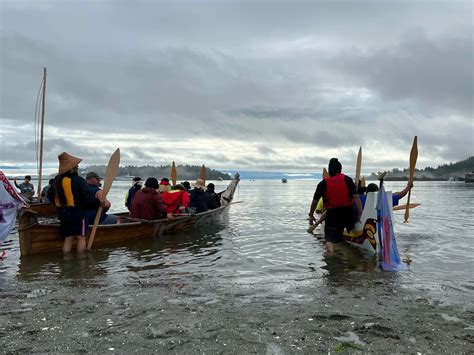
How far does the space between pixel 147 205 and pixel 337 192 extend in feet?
18.8

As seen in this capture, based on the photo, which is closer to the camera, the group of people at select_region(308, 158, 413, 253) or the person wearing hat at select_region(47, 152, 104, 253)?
the person wearing hat at select_region(47, 152, 104, 253)

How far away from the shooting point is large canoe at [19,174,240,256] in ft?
26.1

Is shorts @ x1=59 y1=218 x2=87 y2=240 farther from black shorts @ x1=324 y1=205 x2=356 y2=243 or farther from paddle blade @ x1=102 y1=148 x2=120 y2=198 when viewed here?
black shorts @ x1=324 y1=205 x2=356 y2=243

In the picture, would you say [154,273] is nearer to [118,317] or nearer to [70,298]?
[70,298]

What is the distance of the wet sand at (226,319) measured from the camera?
3568 mm

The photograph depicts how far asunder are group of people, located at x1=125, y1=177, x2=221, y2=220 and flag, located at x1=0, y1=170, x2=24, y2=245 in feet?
12.6

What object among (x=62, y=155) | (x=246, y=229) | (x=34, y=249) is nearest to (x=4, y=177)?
(x=62, y=155)

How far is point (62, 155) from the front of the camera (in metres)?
7.49

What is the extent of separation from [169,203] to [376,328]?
9792 millimetres

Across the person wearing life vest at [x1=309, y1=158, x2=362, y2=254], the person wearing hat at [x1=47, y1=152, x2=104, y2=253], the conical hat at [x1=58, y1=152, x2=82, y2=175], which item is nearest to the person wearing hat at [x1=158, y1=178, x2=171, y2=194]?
the person wearing hat at [x1=47, y1=152, x2=104, y2=253]

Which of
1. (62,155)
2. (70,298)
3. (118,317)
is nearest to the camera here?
(118,317)

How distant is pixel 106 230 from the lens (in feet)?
30.9

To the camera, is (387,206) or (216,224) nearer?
(387,206)

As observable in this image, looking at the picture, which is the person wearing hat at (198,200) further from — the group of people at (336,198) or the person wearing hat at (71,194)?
the group of people at (336,198)
